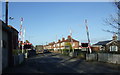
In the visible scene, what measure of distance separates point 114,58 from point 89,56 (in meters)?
5.64

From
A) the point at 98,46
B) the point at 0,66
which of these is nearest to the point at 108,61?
the point at 0,66

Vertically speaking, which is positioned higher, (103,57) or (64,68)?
(103,57)

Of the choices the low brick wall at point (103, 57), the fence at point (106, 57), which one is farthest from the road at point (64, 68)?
the low brick wall at point (103, 57)

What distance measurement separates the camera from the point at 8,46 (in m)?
17.1

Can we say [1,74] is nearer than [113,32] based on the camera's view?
Yes

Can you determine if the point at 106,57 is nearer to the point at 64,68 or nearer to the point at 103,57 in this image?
the point at 103,57

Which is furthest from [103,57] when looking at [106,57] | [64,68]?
[64,68]

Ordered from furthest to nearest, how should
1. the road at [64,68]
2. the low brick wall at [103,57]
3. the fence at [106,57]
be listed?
the low brick wall at [103,57] → the fence at [106,57] → the road at [64,68]

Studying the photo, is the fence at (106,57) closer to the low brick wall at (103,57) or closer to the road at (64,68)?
the low brick wall at (103,57)

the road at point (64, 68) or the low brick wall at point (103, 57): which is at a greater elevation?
the low brick wall at point (103, 57)

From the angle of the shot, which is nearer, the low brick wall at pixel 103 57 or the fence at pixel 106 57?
the fence at pixel 106 57

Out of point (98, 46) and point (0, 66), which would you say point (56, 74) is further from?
point (98, 46)

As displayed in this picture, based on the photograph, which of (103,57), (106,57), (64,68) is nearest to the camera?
(64,68)

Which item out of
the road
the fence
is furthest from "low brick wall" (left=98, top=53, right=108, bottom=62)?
the road
